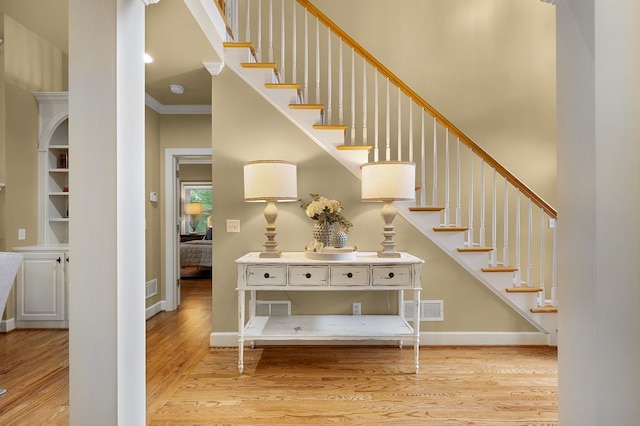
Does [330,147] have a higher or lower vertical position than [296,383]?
higher

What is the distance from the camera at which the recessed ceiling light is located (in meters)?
3.79

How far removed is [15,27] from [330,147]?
3321 millimetres

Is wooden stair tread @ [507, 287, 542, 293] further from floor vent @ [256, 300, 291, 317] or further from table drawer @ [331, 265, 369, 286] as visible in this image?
floor vent @ [256, 300, 291, 317]

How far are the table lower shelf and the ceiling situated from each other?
88.5 inches

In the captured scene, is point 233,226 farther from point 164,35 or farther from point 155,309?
point 155,309

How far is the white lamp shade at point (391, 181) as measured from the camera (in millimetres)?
2850

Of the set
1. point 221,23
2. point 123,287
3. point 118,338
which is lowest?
point 118,338

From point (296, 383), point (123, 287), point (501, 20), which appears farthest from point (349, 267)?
point (501, 20)

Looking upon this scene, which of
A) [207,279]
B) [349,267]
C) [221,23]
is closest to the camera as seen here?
[349,267]

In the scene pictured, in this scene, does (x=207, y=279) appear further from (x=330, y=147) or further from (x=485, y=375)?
(x=485, y=375)

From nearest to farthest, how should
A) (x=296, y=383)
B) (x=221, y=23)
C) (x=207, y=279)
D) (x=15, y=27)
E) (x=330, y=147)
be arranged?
(x=296, y=383)
(x=221, y=23)
(x=330, y=147)
(x=15, y=27)
(x=207, y=279)

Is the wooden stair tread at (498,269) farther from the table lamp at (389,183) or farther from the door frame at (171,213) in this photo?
the door frame at (171,213)

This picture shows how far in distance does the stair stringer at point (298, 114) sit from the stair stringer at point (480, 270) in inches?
23.1

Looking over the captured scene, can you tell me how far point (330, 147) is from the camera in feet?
10.8
